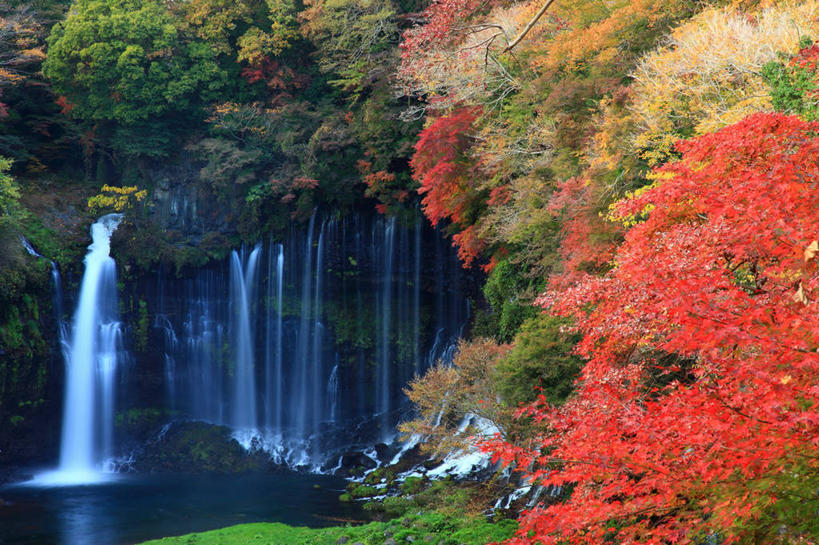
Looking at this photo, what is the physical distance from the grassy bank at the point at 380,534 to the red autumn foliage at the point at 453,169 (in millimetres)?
7478

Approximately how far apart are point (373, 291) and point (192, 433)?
8279 mm

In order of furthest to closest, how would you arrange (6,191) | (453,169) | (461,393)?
(6,191) < (453,169) < (461,393)

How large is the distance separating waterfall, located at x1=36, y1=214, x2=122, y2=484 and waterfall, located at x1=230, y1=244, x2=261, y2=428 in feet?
13.7

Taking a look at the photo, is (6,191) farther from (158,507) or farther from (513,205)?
(513,205)

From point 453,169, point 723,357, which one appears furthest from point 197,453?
point 723,357

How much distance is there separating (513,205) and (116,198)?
15850mm

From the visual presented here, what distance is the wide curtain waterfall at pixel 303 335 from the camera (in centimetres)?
2561

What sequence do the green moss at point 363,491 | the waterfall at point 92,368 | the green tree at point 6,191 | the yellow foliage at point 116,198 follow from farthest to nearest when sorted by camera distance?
the yellow foliage at point 116,198, the waterfall at point 92,368, the green tree at point 6,191, the green moss at point 363,491

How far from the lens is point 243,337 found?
87.7ft

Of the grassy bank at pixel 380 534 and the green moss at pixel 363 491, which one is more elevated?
the grassy bank at pixel 380 534

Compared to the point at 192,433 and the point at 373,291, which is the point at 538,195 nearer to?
the point at 373,291

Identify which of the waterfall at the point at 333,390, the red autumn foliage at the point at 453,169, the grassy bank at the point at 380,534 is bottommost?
the grassy bank at the point at 380,534

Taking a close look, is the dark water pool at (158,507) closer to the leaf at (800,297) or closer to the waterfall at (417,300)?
the waterfall at (417,300)

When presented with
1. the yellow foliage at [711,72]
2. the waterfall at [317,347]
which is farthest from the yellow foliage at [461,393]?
the waterfall at [317,347]
